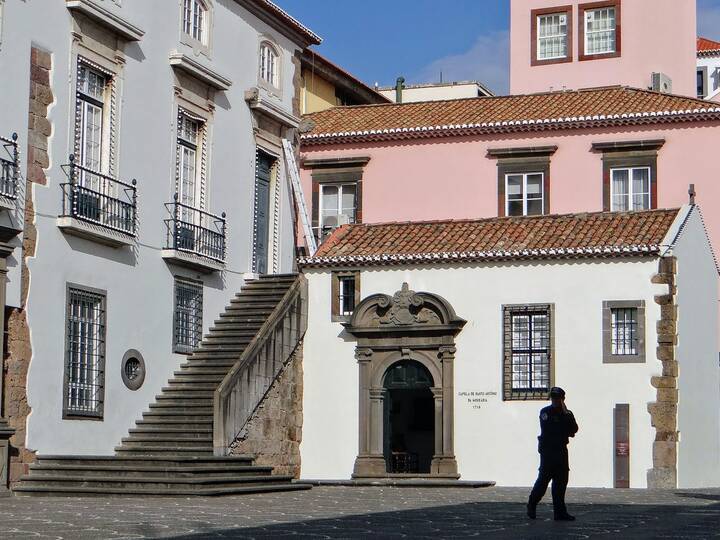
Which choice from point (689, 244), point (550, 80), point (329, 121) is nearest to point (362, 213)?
point (329, 121)

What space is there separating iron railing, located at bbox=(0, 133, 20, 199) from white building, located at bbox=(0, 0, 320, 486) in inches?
2.5

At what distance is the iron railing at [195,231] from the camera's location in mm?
25266

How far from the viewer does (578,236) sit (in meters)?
27.2

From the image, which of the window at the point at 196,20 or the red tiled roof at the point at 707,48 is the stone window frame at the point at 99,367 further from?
the red tiled roof at the point at 707,48

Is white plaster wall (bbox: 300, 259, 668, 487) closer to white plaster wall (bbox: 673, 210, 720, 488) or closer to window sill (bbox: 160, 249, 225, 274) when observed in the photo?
white plaster wall (bbox: 673, 210, 720, 488)

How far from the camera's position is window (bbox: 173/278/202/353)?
25.5 m

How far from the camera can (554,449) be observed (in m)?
16.5

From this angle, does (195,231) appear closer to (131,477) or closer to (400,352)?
(400,352)

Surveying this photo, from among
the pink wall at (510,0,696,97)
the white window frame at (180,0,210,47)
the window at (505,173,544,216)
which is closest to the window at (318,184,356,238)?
the window at (505,173,544,216)

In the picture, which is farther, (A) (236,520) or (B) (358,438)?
(B) (358,438)

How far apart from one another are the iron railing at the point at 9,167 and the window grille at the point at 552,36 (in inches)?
922

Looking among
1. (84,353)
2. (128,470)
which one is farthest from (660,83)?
(128,470)

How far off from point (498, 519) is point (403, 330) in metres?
11.4

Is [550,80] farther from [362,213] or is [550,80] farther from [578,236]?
[578,236]
